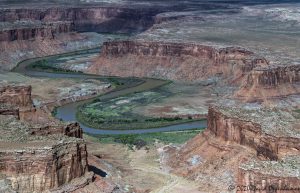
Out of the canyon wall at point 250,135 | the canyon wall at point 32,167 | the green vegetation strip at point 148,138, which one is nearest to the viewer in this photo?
the canyon wall at point 32,167

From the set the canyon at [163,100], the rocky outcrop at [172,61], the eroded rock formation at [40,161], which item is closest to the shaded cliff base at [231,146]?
the canyon at [163,100]

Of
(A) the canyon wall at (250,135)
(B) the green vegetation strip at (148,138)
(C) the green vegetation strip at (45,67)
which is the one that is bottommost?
(C) the green vegetation strip at (45,67)

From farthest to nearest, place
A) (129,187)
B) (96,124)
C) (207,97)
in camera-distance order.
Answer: (207,97)
(96,124)
(129,187)

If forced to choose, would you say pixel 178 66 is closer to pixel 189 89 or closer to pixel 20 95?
pixel 189 89

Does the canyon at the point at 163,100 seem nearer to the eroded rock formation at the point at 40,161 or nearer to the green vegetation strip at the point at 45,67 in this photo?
the eroded rock formation at the point at 40,161

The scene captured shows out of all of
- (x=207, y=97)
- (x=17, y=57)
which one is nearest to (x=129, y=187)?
(x=207, y=97)

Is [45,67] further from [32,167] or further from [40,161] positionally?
[40,161]
